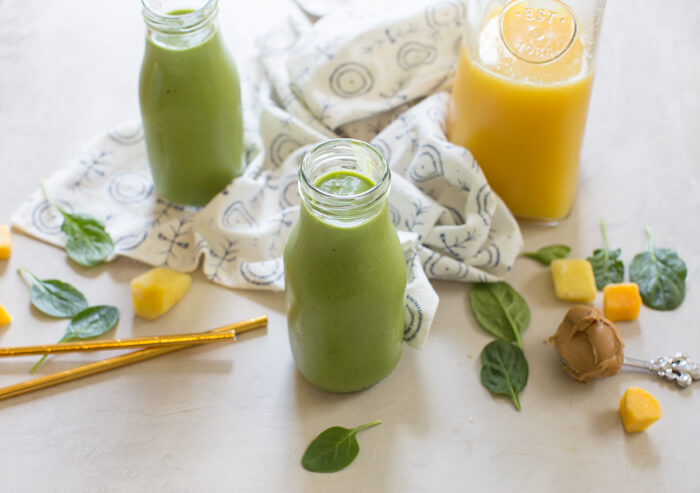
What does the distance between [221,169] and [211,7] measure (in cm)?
23

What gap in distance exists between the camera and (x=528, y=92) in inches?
37.4

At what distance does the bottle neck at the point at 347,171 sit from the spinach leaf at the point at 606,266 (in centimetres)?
40

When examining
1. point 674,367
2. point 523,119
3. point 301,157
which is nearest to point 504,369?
point 674,367

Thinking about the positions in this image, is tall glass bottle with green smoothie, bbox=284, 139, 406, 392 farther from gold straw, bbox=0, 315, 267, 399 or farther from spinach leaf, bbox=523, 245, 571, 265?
spinach leaf, bbox=523, 245, 571, 265

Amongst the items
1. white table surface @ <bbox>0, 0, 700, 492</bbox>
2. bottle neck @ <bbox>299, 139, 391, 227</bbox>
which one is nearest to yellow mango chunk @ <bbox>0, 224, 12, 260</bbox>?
white table surface @ <bbox>0, 0, 700, 492</bbox>

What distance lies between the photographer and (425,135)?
3.45 ft

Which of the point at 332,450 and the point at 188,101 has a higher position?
the point at 188,101

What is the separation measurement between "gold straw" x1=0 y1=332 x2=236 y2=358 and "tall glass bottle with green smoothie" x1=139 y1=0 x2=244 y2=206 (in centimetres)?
23

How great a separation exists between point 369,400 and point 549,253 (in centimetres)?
33

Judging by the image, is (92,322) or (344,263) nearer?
(344,263)

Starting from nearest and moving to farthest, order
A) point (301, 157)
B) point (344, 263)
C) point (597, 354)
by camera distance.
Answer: point (344, 263)
point (597, 354)
point (301, 157)

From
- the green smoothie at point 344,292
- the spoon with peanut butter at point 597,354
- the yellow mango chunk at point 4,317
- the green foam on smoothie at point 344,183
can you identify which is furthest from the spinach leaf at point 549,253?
the yellow mango chunk at point 4,317

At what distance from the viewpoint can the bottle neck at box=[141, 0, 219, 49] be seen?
90 cm

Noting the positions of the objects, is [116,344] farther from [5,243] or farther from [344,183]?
[344,183]
